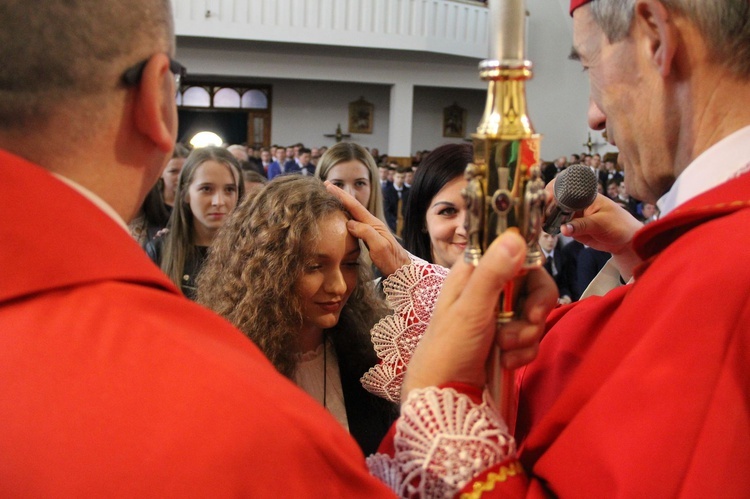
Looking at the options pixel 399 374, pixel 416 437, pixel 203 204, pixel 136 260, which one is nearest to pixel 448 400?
pixel 416 437

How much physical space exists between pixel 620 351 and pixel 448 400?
0.24 m

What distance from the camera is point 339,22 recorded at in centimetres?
1397

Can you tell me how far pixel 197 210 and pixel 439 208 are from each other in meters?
1.37

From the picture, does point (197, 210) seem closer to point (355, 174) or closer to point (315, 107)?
point (355, 174)

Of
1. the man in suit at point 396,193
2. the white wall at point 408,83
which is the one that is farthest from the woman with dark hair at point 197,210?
the white wall at point 408,83

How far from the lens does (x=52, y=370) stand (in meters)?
0.75

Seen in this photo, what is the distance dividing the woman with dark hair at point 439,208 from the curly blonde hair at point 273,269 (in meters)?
0.76

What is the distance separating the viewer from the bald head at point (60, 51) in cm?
82

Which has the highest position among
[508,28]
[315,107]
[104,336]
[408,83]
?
[408,83]

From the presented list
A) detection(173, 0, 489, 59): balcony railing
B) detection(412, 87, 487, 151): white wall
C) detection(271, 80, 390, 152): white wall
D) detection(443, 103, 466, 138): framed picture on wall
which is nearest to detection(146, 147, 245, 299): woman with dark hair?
detection(173, 0, 489, 59): balcony railing

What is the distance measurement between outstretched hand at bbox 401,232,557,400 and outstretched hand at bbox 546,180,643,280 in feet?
1.92

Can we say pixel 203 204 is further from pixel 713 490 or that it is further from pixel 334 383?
pixel 713 490

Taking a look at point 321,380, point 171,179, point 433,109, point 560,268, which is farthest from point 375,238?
point 433,109

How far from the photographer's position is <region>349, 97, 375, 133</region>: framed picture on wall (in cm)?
1703
